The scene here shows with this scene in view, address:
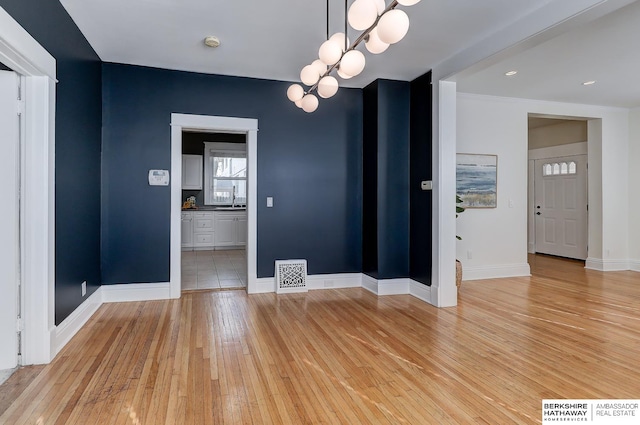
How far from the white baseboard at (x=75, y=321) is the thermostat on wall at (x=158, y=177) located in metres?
1.30

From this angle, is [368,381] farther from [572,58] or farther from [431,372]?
[572,58]

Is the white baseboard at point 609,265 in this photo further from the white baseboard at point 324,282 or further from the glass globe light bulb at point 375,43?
the glass globe light bulb at point 375,43

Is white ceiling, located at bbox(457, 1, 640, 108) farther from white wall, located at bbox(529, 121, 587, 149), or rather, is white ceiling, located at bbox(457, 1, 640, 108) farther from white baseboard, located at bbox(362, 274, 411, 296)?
white baseboard, located at bbox(362, 274, 411, 296)

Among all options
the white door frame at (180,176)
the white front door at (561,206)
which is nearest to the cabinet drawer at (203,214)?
the white door frame at (180,176)

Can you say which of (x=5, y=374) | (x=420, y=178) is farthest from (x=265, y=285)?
(x=5, y=374)

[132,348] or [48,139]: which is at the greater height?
[48,139]

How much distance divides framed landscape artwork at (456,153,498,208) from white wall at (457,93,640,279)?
0.30 feet

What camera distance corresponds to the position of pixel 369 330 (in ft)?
11.0

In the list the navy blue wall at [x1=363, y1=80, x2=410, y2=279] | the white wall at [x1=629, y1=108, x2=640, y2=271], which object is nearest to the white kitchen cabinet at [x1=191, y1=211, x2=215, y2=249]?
the navy blue wall at [x1=363, y1=80, x2=410, y2=279]

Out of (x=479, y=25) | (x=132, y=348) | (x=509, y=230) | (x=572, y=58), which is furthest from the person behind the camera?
(x=509, y=230)

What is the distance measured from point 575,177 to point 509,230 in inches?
103

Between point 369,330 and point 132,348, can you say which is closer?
point 132,348

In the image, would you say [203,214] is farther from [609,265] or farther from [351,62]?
[609,265]

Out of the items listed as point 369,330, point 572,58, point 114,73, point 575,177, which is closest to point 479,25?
point 572,58
